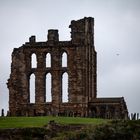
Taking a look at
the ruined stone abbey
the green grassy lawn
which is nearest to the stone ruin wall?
the ruined stone abbey

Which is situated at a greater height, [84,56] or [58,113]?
[84,56]

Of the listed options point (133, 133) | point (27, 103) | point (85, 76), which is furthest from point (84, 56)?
point (133, 133)

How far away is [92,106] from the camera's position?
9419 centimetres

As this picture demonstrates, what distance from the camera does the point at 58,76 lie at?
95.5 meters

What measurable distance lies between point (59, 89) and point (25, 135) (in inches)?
1210

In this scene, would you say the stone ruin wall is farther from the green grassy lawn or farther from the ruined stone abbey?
the green grassy lawn

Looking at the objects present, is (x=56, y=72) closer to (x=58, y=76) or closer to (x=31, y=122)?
(x=58, y=76)

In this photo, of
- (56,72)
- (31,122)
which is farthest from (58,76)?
(31,122)

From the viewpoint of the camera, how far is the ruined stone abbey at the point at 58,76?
309ft

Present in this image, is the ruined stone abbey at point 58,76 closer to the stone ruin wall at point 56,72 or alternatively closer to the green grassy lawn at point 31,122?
the stone ruin wall at point 56,72

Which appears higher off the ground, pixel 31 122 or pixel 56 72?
pixel 56 72

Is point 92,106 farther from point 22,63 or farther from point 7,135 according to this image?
point 7,135

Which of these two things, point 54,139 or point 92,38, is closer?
point 54,139

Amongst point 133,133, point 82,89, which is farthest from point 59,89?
point 133,133
